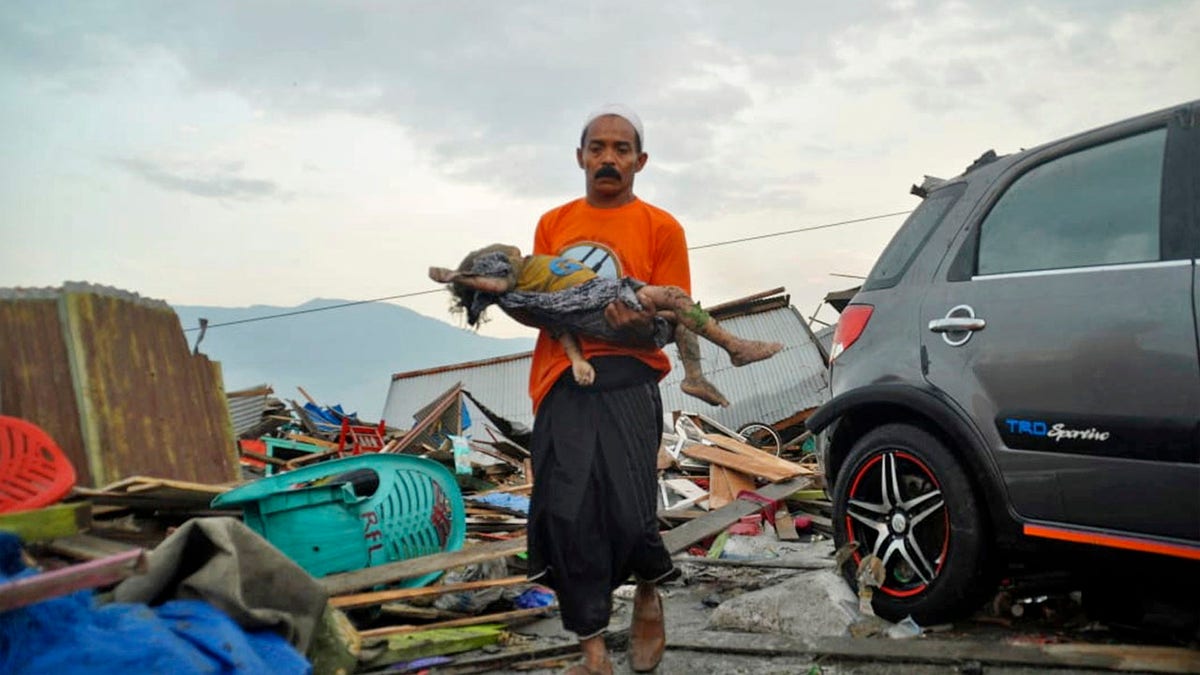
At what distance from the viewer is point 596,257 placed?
3.74 m

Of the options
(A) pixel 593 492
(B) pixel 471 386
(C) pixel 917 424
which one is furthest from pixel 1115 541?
(B) pixel 471 386

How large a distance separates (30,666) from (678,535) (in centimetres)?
451

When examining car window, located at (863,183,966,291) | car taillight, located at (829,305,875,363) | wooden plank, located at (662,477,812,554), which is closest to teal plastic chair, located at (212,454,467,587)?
wooden plank, located at (662,477,812,554)

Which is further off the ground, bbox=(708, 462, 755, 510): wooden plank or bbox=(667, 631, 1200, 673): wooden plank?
bbox=(667, 631, 1200, 673): wooden plank

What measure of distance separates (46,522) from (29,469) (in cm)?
76

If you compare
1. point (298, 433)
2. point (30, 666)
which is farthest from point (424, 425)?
point (30, 666)

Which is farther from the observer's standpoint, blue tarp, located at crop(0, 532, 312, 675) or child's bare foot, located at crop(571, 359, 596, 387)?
child's bare foot, located at crop(571, 359, 596, 387)

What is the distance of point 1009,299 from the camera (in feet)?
12.9

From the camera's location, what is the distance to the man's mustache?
3.70 metres

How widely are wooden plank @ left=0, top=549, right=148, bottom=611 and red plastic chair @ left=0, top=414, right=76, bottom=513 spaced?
4.18ft

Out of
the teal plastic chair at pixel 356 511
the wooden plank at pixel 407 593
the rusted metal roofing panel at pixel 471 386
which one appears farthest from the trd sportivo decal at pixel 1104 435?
the rusted metal roofing panel at pixel 471 386

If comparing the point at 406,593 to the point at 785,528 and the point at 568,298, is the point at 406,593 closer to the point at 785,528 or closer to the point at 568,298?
the point at 568,298

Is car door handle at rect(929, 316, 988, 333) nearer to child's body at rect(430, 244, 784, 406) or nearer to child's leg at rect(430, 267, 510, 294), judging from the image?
child's body at rect(430, 244, 784, 406)

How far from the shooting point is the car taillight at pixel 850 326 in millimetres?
4566
